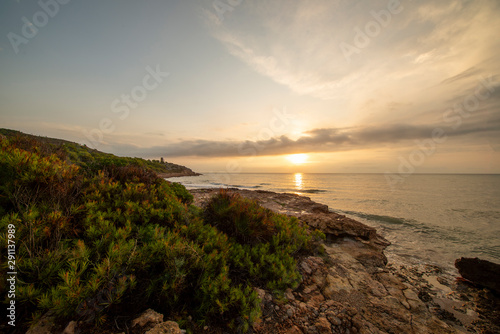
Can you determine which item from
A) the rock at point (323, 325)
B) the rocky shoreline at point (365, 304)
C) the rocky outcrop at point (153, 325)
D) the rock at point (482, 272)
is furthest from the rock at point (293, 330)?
the rock at point (482, 272)

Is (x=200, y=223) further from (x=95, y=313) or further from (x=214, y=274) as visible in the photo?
(x=95, y=313)

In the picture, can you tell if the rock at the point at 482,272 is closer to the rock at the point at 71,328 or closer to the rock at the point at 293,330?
the rock at the point at 293,330

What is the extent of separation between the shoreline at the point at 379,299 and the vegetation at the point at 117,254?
579 mm

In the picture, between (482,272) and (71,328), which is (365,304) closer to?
(482,272)

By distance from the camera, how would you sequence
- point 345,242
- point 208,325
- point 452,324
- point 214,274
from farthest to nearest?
point 345,242, point 452,324, point 214,274, point 208,325

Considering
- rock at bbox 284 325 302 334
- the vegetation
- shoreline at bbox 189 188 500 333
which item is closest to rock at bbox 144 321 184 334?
the vegetation

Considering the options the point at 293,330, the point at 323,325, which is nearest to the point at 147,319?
the point at 293,330

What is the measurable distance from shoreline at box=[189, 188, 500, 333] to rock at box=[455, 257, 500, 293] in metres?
0.28

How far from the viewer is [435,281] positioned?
5.65 meters

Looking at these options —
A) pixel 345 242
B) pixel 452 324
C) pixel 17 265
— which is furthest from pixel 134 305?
pixel 345 242

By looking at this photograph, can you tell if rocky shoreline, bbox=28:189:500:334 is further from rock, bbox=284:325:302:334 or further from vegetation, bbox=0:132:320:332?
vegetation, bbox=0:132:320:332

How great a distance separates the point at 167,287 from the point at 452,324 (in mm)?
5551

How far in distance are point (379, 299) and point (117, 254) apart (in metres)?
5.25

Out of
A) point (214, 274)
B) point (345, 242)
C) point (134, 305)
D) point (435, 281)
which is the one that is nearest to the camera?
point (134, 305)
